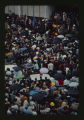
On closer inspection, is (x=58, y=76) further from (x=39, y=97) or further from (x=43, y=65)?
(x=39, y=97)

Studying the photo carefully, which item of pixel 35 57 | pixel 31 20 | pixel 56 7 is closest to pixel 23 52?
pixel 35 57

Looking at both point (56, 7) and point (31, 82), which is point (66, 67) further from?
point (56, 7)

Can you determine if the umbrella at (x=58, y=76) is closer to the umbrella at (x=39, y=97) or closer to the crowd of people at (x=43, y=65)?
the crowd of people at (x=43, y=65)

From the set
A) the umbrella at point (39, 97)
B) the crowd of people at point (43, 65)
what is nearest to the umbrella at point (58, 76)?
the crowd of people at point (43, 65)

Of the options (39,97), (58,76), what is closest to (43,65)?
(58,76)

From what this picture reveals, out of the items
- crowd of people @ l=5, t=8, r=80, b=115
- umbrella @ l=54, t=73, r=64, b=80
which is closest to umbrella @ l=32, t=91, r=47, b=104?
crowd of people @ l=5, t=8, r=80, b=115

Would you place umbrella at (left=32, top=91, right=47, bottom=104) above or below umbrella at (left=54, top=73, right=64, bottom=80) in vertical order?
below

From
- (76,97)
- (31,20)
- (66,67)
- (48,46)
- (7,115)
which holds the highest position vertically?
(31,20)

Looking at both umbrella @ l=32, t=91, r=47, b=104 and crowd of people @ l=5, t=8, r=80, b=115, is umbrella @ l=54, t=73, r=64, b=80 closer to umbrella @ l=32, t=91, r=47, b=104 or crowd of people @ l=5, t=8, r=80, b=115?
crowd of people @ l=5, t=8, r=80, b=115
